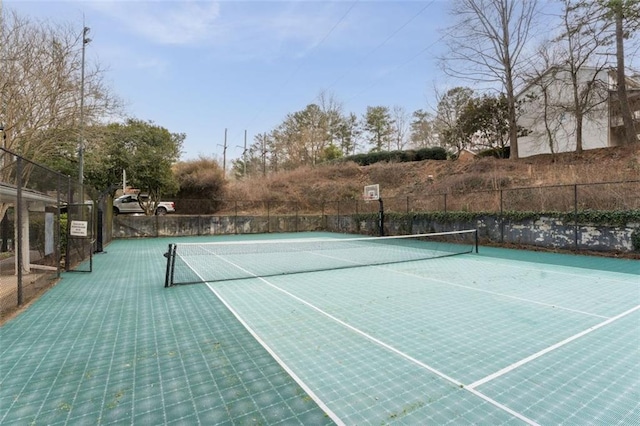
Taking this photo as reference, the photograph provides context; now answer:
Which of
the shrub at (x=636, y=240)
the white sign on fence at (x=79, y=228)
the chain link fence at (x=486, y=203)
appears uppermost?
the chain link fence at (x=486, y=203)

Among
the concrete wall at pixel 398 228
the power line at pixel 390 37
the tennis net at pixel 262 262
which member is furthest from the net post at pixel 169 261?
the power line at pixel 390 37

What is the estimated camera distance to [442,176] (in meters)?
23.2

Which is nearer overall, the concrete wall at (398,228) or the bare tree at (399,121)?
the concrete wall at (398,228)

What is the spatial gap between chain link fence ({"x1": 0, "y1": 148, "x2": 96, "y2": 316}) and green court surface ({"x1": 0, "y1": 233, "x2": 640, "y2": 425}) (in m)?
0.80

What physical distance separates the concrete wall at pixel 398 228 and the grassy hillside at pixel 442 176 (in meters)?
3.91

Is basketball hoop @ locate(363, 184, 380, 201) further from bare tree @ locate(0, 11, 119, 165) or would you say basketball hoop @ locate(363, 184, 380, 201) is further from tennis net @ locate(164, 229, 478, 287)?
bare tree @ locate(0, 11, 119, 165)

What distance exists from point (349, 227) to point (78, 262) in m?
14.9

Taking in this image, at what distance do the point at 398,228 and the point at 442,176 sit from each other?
792 cm

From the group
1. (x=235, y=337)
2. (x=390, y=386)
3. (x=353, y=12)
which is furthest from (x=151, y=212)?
(x=390, y=386)

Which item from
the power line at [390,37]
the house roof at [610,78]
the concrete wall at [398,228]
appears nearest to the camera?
the concrete wall at [398,228]

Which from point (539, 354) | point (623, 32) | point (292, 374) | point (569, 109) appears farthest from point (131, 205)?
point (623, 32)

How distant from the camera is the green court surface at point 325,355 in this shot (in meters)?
2.35

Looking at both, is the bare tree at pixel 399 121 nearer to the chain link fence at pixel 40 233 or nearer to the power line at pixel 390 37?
the power line at pixel 390 37

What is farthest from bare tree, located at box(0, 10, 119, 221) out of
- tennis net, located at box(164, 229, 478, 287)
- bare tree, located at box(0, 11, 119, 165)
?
tennis net, located at box(164, 229, 478, 287)
